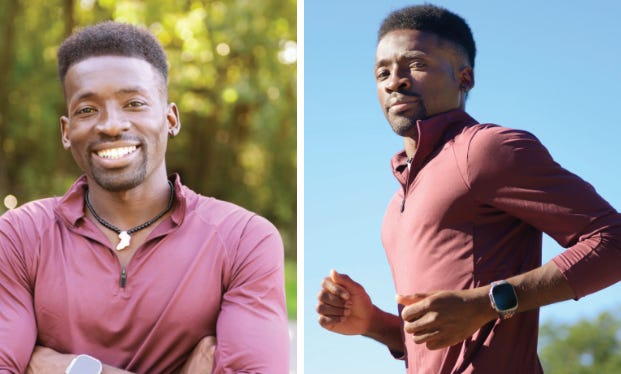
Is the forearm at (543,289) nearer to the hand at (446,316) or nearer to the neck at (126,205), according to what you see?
the hand at (446,316)

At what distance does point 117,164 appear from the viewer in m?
2.25

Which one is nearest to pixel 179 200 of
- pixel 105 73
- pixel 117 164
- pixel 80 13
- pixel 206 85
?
pixel 117 164

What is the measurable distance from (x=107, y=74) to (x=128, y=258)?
0.48 meters

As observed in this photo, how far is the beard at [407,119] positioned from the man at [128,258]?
1.47 feet

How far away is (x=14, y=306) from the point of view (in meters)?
2.16

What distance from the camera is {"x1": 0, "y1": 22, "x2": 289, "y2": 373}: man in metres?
2.13

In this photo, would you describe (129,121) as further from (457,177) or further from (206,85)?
(206,85)

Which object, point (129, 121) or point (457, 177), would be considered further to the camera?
point (129, 121)

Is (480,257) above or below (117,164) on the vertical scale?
below

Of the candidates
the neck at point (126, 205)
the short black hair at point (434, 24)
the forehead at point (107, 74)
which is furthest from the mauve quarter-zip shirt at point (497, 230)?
the forehead at point (107, 74)

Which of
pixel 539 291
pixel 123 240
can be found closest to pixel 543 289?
pixel 539 291

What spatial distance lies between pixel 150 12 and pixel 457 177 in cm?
579

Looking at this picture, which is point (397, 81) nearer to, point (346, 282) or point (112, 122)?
point (346, 282)

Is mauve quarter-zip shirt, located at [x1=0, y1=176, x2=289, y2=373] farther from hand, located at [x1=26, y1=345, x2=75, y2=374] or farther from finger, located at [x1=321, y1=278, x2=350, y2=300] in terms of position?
finger, located at [x1=321, y1=278, x2=350, y2=300]
